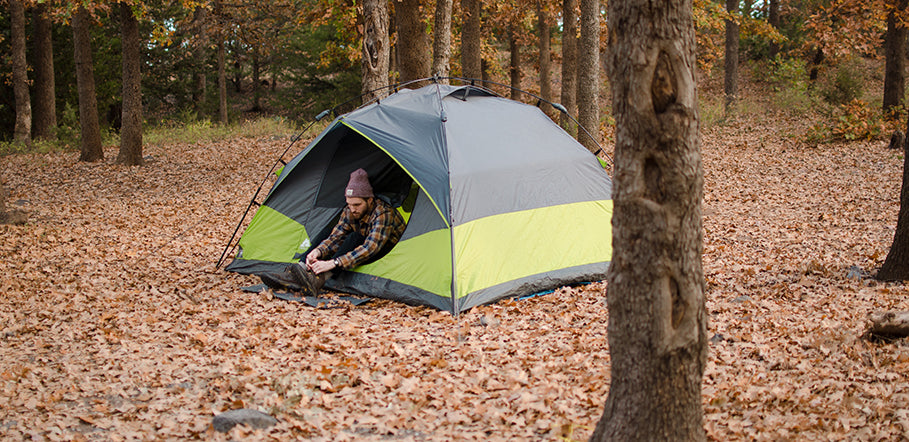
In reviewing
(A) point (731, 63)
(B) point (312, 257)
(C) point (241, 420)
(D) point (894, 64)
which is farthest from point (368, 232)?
(A) point (731, 63)

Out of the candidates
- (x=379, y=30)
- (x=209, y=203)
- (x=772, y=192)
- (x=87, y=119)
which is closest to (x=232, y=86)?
(x=87, y=119)

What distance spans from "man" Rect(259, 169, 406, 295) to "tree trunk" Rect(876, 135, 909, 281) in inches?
164

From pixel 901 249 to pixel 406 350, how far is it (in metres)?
3.89

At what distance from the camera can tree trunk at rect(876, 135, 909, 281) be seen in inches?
197

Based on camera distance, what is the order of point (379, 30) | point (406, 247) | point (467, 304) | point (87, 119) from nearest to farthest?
point (467, 304)
point (406, 247)
point (379, 30)
point (87, 119)

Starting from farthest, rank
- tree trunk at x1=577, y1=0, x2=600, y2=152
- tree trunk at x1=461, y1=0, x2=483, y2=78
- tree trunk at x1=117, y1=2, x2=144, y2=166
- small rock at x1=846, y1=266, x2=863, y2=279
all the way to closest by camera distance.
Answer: tree trunk at x1=461, y1=0, x2=483, y2=78, tree trunk at x1=117, y1=2, x2=144, y2=166, tree trunk at x1=577, y1=0, x2=600, y2=152, small rock at x1=846, y1=266, x2=863, y2=279

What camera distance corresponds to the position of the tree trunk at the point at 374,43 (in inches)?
358

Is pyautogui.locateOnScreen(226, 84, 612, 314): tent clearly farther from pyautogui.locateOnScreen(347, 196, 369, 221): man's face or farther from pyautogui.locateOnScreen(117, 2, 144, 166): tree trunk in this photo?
pyautogui.locateOnScreen(117, 2, 144, 166): tree trunk

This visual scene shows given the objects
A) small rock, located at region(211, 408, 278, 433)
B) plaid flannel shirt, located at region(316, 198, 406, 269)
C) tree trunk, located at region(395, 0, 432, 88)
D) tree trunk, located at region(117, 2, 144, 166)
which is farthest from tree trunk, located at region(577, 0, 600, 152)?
tree trunk, located at region(117, 2, 144, 166)

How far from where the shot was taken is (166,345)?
15.9 feet

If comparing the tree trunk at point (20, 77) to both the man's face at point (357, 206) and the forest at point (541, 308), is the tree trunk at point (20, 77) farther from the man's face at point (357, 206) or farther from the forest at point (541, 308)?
the man's face at point (357, 206)

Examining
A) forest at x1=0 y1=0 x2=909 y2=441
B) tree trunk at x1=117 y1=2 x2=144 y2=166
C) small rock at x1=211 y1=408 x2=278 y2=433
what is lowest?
small rock at x1=211 y1=408 x2=278 y2=433

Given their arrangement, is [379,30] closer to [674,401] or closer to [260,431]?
[260,431]

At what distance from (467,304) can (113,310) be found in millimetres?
2966
